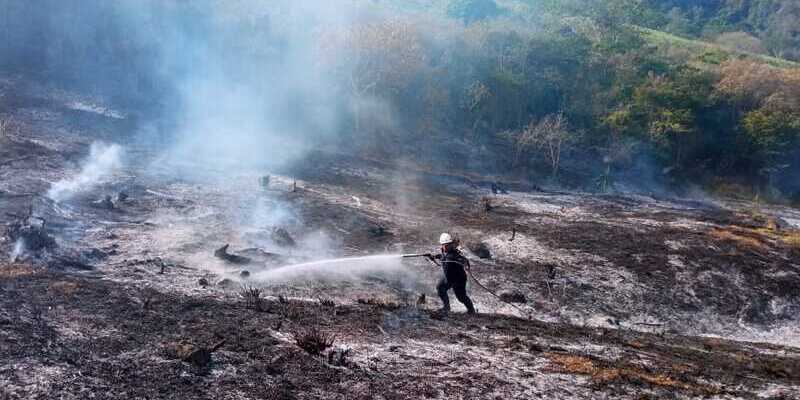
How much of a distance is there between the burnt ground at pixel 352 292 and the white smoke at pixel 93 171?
368 millimetres

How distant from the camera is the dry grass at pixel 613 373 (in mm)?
9492

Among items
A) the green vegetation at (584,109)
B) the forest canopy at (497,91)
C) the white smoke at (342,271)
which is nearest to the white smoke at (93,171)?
the white smoke at (342,271)

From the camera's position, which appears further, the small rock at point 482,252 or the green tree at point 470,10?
the green tree at point 470,10

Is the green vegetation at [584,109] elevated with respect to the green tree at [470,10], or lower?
lower

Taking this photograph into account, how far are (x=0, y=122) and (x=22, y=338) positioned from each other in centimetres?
1813

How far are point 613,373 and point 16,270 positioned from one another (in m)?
10.9

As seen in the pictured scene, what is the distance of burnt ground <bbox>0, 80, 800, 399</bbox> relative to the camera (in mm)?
8547

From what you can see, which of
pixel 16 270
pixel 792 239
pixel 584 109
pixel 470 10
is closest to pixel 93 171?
pixel 16 270

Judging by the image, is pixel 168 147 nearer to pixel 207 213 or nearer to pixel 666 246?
pixel 207 213

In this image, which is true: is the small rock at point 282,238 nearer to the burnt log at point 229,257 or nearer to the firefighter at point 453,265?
the burnt log at point 229,257

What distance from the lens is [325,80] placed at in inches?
1437

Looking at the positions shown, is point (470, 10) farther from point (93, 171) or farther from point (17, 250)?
point (17, 250)

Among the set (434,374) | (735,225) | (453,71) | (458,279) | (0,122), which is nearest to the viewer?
(434,374)

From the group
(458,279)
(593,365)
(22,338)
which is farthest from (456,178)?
(22,338)
